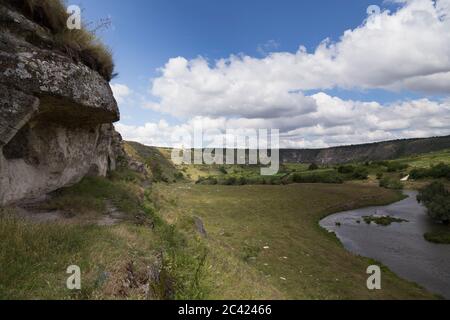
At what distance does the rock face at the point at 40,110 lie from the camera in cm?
853

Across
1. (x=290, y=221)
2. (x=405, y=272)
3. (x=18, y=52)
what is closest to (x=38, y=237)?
(x=18, y=52)

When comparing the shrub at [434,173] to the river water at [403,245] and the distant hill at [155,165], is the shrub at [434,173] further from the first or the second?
the distant hill at [155,165]

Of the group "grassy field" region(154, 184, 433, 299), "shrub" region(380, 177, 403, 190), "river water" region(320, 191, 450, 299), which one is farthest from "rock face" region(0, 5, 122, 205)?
"shrub" region(380, 177, 403, 190)

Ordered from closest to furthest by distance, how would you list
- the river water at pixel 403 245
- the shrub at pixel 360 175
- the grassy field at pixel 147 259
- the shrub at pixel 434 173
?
the grassy field at pixel 147 259, the river water at pixel 403 245, the shrub at pixel 434 173, the shrub at pixel 360 175

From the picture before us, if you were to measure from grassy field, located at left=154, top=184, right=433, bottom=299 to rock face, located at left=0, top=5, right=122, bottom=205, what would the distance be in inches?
250

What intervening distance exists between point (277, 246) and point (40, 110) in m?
25.8

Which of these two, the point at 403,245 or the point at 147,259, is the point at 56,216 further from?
the point at 403,245

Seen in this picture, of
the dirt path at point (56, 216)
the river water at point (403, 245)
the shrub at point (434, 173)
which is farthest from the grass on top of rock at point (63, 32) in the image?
the shrub at point (434, 173)

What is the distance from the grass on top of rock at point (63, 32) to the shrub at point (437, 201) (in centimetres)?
5474

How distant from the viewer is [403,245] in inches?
1464

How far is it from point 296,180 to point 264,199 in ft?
137

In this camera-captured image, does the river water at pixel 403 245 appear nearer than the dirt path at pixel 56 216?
No

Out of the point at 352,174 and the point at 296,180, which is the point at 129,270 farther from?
the point at 352,174

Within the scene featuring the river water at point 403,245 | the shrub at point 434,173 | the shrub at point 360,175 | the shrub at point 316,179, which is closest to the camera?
the river water at point 403,245
